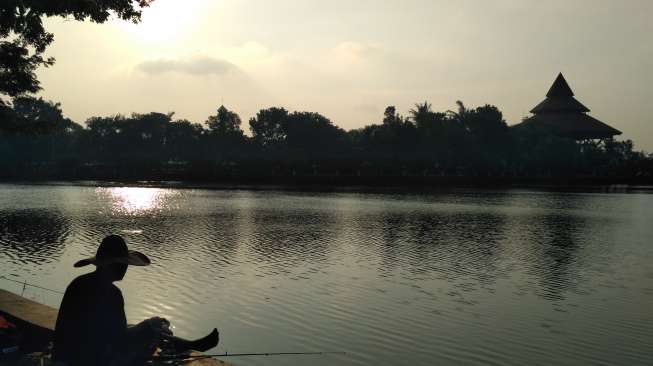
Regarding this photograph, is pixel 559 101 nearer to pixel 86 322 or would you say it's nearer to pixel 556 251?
pixel 556 251

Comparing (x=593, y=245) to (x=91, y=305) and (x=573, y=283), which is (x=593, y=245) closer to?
(x=573, y=283)

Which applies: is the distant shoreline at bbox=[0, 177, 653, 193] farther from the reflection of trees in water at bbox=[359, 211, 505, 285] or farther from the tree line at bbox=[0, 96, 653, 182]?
the reflection of trees in water at bbox=[359, 211, 505, 285]

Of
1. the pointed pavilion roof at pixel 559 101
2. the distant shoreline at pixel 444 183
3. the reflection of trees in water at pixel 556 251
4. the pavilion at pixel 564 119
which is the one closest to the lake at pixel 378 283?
the reflection of trees in water at pixel 556 251

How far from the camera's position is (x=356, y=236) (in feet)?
88.8

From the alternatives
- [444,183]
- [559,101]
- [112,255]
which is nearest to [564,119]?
[559,101]

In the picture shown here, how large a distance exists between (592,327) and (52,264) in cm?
1559

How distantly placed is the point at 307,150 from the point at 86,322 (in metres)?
102

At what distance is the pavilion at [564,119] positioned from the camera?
3937 inches

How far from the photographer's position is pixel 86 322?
18.1 ft

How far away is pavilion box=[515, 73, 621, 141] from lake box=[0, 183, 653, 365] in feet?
237

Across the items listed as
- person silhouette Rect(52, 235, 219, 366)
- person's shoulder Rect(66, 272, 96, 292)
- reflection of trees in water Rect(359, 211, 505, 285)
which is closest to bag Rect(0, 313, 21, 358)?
person silhouette Rect(52, 235, 219, 366)

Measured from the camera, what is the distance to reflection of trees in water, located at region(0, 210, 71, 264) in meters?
19.4

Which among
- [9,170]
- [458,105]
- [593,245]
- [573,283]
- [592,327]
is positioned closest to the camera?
[592,327]

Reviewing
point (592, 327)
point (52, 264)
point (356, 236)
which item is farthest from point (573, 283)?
point (52, 264)
